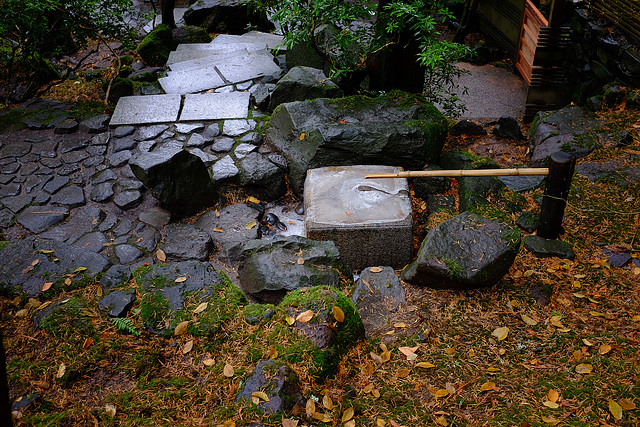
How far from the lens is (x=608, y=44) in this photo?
6.18 m

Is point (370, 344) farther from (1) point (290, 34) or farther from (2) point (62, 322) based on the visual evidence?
(1) point (290, 34)

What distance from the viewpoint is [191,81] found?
7758mm

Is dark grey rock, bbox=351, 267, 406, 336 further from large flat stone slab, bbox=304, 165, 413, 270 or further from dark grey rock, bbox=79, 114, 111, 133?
dark grey rock, bbox=79, 114, 111, 133

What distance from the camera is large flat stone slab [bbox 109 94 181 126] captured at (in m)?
6.53

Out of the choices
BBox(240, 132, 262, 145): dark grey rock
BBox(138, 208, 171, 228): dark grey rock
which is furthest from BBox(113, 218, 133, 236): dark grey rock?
BBox(240, 132, 262, 145): dark grey rock

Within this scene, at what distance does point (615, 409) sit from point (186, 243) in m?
3.79

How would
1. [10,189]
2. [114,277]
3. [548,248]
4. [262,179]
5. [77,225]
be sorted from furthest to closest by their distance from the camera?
[262,179]
[10,189]
[77,225]
[548,248]
[114,277]

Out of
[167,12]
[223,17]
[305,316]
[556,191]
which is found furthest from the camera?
[223,17]

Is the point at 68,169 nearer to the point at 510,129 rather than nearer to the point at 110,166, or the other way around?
the point at 110,166

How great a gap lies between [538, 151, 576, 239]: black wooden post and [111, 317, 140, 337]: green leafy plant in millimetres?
3509

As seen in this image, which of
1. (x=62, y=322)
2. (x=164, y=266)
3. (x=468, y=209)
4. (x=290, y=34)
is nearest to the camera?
(x=62, y=322)

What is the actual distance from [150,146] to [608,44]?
6088mm

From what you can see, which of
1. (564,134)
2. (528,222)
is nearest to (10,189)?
(528,222)

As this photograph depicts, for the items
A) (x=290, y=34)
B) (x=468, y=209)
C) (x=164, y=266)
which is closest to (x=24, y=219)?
(x=164, y=266)
